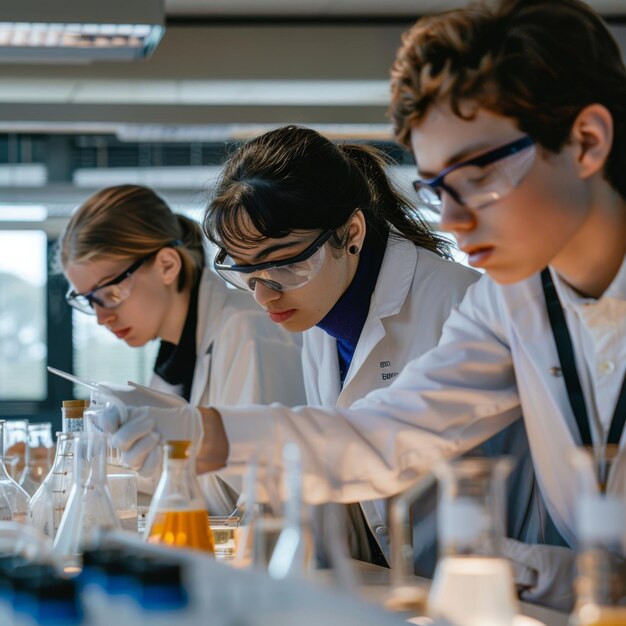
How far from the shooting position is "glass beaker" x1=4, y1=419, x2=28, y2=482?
2.78 m

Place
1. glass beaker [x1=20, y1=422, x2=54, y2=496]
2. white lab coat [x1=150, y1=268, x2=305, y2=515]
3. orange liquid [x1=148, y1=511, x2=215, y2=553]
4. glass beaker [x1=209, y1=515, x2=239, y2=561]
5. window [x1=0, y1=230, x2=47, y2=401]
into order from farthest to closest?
window [x1=0, y1=230, x2=47, y2=401]
white lab coat [x1=150, y1=268, x2=305, y2=515]
glass beaker [x1=20, y1=422, x2=54, y2=496]
glass beaker [x1=209, y1=515, x2=239, y2=561]
orange liquid [x1=148, y1=511, x2=215, y2=553]

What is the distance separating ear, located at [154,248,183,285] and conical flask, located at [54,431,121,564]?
63.5 inches

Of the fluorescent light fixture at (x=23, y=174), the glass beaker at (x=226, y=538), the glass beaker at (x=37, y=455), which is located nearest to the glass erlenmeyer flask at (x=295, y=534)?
the glass beaker at (x=226, y=538)

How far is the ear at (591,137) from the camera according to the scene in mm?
1602

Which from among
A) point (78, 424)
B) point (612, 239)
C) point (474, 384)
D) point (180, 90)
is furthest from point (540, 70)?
point (180, 90)

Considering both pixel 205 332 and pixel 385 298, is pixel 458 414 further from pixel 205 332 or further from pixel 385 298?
pixel 205 332

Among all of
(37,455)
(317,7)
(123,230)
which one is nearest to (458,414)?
(37,455)

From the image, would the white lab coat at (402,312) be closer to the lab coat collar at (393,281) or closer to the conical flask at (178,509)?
the lab coat collar at (393,281)

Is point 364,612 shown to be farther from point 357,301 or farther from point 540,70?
point 357,301

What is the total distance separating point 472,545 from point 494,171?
0.74 meters

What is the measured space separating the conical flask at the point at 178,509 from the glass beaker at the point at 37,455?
1.34 metres

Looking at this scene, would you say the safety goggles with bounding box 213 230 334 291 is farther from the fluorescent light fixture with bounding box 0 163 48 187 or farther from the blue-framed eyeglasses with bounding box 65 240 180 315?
the fluorescent light fixture with bounding box 0 163 48 187

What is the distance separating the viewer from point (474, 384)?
2.00 metres

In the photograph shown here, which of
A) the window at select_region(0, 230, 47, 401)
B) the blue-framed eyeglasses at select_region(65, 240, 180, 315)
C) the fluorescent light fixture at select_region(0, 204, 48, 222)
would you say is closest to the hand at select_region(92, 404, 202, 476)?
the blue-framed eyeglasses at select_region(65, 240, 180, 315)
